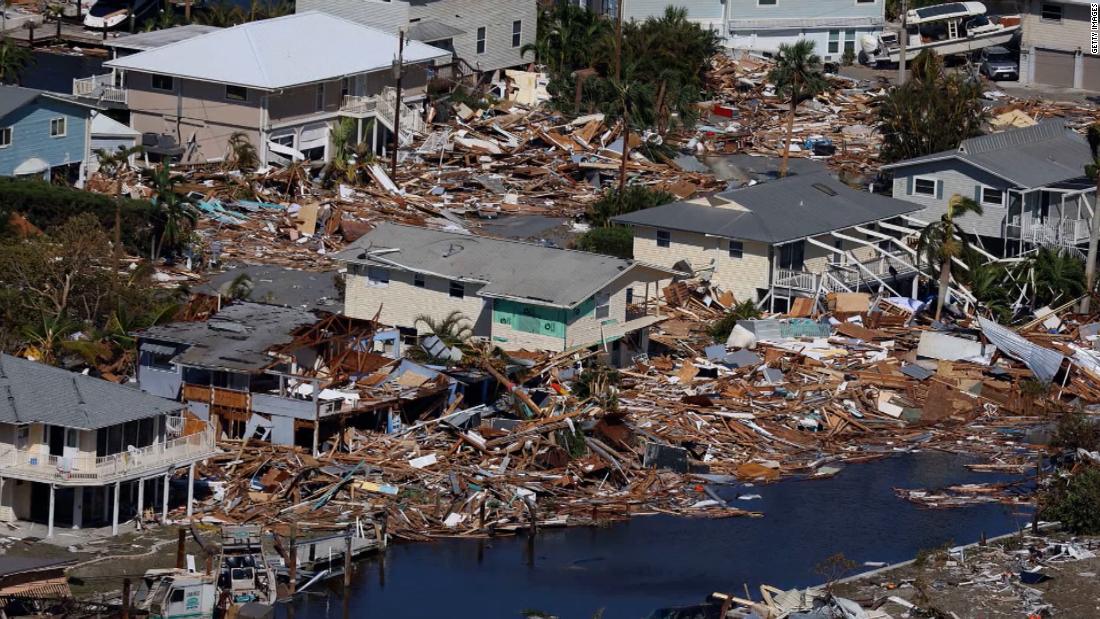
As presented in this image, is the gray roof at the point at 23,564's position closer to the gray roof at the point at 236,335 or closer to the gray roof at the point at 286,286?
the gray roof at the point at 236,335

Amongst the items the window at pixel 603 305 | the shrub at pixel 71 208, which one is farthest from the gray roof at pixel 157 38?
the window at pixel 603 305

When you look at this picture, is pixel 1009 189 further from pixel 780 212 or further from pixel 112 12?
pixel 112 12

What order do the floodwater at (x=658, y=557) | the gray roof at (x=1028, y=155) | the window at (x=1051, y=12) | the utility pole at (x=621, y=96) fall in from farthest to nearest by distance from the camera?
the window at (x=1051, y=12) < the utility pole at (x=621, y=96) < the gray roof at (x=1028, y=155) < the floodwater at (x=658, y=557)

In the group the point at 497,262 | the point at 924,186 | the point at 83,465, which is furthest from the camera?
the point at 924,186

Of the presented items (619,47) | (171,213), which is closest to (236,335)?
(171,213)

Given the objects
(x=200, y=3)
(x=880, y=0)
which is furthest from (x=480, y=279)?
(x=200, y=3)

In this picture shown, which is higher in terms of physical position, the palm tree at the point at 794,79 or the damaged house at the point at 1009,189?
the palm tree at the point at 794,79
